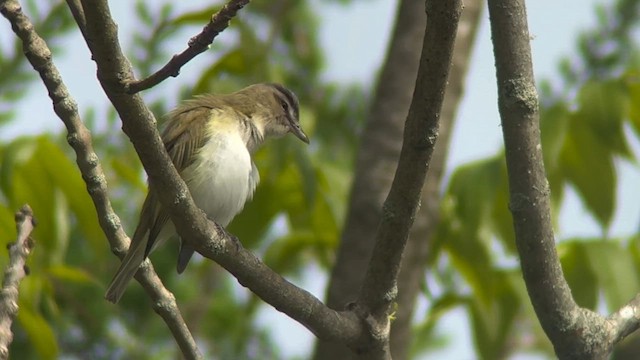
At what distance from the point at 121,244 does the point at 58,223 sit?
793 millimetres

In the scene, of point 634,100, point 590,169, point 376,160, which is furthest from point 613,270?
point 376,160

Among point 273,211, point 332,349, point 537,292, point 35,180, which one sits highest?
point 273,211

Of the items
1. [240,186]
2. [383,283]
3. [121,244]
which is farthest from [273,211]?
[383,283]

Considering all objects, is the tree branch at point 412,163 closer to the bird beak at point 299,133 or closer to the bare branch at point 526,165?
the bare branch at point 526,165

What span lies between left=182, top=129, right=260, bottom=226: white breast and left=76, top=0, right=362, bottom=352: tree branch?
1363mm

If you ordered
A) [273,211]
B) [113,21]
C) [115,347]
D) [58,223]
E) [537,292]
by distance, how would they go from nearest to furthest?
[113,21] → [537,292] → [58,223] → [273,211] → [115,347]

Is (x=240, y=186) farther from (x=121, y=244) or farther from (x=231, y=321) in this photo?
(x=231, y=321)

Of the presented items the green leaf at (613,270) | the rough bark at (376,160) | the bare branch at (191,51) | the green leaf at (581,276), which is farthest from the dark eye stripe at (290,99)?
the bare branch at (191,51)

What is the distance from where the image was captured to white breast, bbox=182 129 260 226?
4.65m

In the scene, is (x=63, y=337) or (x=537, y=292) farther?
(x=63, y=337)

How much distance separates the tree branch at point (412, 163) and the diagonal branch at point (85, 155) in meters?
0.67

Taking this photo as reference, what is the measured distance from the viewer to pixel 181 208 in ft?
9.93

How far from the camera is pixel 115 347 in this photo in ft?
20.4

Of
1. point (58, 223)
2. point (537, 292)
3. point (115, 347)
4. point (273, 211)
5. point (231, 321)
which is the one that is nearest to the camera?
point (537, 292)
